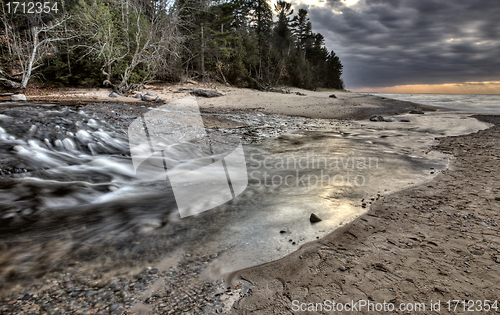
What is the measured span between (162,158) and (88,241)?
3340 millimetres

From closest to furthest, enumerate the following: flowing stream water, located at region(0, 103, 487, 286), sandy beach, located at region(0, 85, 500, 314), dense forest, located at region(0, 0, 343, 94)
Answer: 1. sandy beach, located at region(0, 85, 500, 314)
2. flowing stream water, located at region(0, 103, 487, 286)
3. dense forest, located at region(0, 0, 343, 94)

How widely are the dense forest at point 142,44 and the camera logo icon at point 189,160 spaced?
8.86 m

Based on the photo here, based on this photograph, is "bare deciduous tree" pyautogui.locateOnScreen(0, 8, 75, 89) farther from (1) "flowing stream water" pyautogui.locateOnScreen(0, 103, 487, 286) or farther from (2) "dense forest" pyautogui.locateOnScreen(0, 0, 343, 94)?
(1) "flowing stream water" pyautogui.locateOnScreen(0, 103, 487, 286)

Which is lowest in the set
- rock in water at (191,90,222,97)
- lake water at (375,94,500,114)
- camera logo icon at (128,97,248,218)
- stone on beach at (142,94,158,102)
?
camera logo icon at (128,97,248,218)

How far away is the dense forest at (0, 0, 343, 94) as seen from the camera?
14.8 meters

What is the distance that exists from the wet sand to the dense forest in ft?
48.7

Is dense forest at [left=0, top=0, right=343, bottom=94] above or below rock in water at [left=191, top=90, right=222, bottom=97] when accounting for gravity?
above

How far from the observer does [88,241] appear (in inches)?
98.8

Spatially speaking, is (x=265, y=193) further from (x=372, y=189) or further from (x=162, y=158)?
(x=162, y=158)

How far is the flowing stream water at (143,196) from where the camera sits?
233cm

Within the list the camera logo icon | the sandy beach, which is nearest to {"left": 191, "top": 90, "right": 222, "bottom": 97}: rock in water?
the camera logo icon

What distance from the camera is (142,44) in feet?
56.2

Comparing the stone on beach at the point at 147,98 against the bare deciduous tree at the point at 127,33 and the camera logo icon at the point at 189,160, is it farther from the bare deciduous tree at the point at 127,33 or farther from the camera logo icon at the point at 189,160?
the camera logo icon at the point at 189,160

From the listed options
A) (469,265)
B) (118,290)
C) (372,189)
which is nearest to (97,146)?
(118,290)
